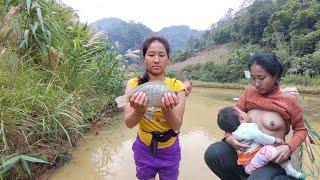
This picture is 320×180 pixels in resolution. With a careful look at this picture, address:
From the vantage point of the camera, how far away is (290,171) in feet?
7.01

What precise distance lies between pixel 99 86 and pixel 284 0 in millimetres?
30698

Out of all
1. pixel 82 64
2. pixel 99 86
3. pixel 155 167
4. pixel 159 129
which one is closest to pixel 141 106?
pixel 159 129

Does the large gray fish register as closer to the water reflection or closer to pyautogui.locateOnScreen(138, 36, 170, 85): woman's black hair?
pyautogui.locateOnScreen(138, 36, 170, 85): woman's black hair

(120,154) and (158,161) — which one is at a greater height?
(158,161)

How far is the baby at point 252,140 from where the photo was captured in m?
2.13

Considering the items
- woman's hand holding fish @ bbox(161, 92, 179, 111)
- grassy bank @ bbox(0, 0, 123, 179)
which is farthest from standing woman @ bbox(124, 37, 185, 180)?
grassy bank @ bbox(0, 0, 123, 179)

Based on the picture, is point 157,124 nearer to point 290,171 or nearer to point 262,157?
point 262,157

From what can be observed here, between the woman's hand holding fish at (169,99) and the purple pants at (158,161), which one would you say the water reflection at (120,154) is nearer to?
the purple pants at (158,161)

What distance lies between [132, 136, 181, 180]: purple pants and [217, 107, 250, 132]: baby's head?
38cm

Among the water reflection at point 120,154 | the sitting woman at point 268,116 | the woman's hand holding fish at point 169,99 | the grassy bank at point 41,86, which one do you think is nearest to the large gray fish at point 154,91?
the woman's hand holding fish at point 169,99

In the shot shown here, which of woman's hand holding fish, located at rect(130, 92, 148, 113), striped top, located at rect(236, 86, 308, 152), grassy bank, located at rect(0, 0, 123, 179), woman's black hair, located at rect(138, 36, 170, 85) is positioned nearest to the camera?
woman's hand holding fish, located at rect(130, 92, 148, 113)

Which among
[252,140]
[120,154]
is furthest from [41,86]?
[252,140]

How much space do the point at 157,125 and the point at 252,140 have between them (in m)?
0.59

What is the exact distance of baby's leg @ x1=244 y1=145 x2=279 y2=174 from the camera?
2102mm
